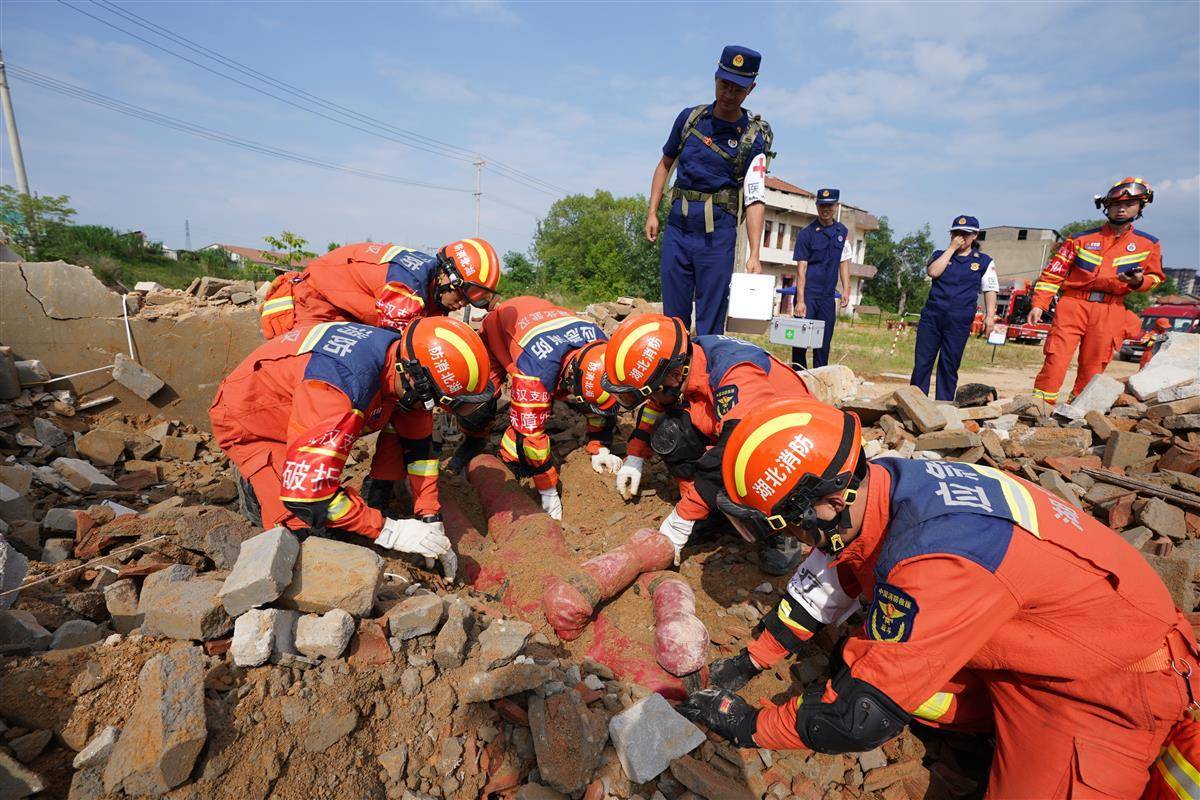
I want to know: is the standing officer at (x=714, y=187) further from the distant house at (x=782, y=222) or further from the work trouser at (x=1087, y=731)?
the distant house at (x=782, y=222)

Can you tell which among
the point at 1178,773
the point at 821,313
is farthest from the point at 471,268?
the point at 821,313

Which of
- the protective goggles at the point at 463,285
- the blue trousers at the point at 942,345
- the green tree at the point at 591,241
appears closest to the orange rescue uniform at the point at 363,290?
the protective goggles at the point at 463,285

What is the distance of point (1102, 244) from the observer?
5.77 m

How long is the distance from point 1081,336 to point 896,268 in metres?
46.2

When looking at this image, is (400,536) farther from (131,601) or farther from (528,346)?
(528,346)

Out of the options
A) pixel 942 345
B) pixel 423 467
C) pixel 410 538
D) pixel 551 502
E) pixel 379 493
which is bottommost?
pixel 551 502

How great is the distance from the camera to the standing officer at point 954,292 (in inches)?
258

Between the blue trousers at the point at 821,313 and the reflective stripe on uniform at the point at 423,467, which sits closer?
the reflective stripe on uniform at the point at 423,467

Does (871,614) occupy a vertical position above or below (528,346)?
below

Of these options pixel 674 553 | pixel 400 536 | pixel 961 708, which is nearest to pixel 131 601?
pixel 400 536

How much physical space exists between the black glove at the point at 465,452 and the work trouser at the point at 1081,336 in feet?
18.4

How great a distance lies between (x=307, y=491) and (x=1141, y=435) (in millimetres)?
5817

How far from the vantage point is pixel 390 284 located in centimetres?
466

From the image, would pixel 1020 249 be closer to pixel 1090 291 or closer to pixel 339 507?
pixel 1090 291
